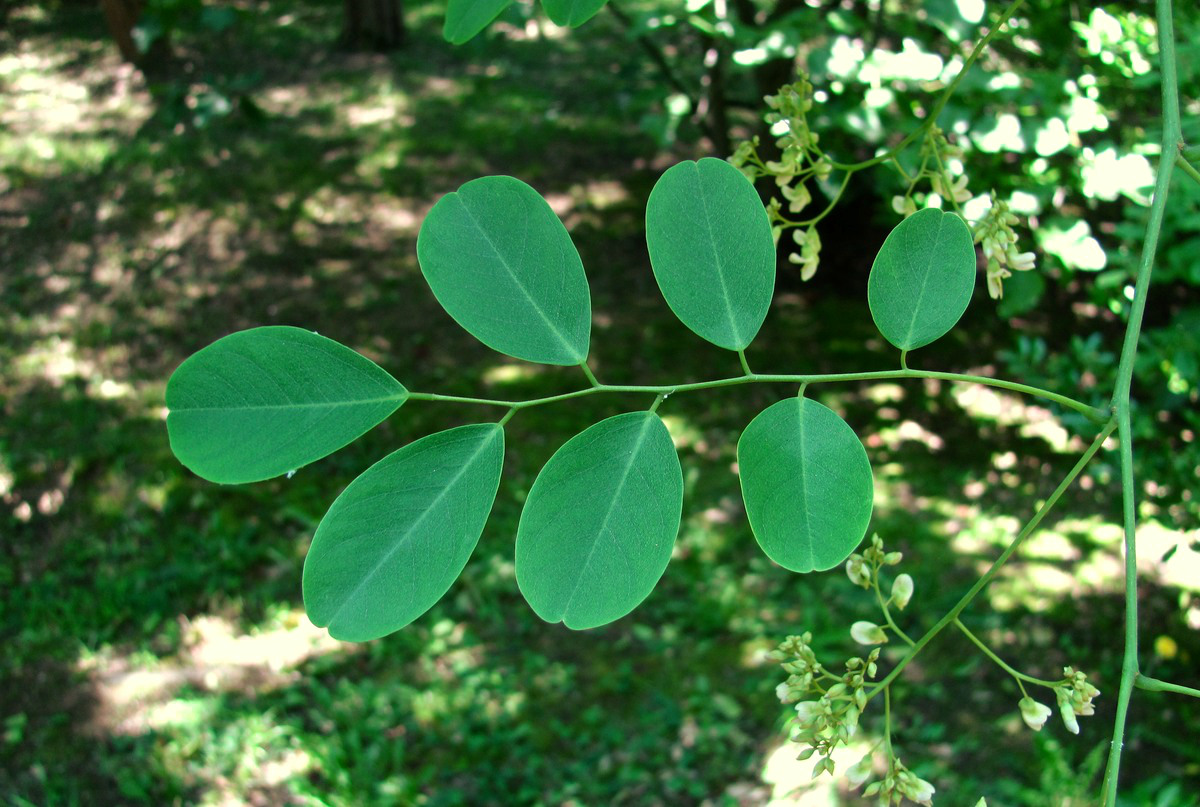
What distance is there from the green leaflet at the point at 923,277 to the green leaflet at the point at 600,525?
0.22 metres

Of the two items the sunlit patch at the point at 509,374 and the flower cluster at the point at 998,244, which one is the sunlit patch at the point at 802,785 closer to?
the flower cluster at the point at 998,244

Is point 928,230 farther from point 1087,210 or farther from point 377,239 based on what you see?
point 377,239

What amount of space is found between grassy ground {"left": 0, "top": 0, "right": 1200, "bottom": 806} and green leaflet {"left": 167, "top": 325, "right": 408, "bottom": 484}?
74.1 inches

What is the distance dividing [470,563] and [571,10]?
263 cm

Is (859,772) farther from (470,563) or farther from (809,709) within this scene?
(470,563)

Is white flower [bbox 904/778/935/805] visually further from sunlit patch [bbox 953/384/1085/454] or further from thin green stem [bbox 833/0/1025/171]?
sunlit patch [bbox 953/384/1085/454]

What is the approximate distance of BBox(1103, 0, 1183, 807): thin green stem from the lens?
1.78ft

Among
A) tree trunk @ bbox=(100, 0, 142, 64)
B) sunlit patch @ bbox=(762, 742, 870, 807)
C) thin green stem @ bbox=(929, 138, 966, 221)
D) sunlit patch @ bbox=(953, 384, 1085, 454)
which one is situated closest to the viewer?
thin green stem @ bbox=(929, 138, 966, 221)

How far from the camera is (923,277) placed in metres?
0.75

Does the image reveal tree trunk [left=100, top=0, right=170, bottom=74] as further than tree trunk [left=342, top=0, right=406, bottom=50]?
No

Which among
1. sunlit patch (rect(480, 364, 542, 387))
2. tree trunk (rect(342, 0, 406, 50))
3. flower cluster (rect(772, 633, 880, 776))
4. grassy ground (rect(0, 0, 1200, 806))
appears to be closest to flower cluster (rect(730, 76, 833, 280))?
flower cluster (rect(772, 633, 880, 776))

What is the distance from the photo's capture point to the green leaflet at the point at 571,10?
0.80 metres

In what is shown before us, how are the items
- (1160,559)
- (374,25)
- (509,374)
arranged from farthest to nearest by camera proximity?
(374,25)
(509,374)
(1160,559)

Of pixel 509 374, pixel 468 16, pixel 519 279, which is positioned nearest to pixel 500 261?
pixel 519 279
